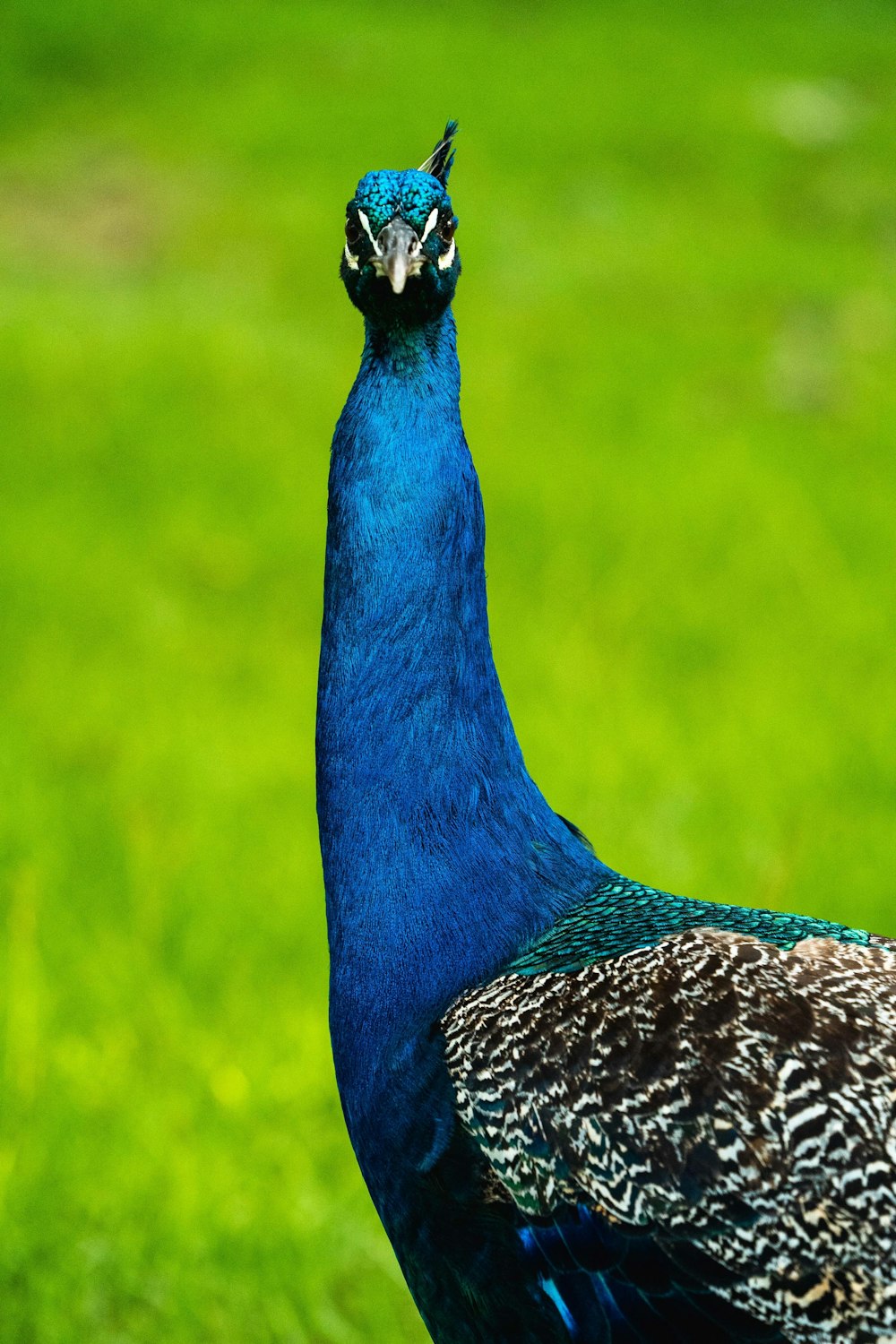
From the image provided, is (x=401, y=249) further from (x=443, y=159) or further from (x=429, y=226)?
(x=443, y=159)

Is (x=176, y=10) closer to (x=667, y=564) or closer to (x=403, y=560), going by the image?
(x=667, y=564)

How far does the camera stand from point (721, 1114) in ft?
6.98

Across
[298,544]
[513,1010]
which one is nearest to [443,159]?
[513,1010]

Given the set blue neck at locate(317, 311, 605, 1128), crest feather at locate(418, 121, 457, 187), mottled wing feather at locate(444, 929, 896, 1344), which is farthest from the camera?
crest feather at locate(418, 121, 457, 187)

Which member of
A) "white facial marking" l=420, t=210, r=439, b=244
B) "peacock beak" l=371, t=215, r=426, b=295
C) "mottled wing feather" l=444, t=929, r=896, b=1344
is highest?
"white facial marking" l=420, t=210, r=439, b=244

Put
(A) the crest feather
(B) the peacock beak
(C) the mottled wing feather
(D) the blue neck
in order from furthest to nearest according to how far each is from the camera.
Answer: (A) the crest feather
(D) the blue neck
(B) the peacock beak
(C) the mottled wing feather

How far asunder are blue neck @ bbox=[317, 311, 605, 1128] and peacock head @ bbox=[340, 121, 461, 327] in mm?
55

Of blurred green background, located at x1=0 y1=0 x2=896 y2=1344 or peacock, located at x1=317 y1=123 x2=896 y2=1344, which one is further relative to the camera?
blurred green background, located at x1=0 y1=0 x2=896 y2=1344

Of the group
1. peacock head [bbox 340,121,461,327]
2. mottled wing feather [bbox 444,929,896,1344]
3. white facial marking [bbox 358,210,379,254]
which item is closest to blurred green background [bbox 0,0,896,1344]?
mottled wing feather [bbox 444,929,896,1344]

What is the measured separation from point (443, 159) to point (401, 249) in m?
0.58

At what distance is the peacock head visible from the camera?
2.47m

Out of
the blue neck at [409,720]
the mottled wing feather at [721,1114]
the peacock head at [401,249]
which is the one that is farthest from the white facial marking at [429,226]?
the mottled wing feather at [721,1114]

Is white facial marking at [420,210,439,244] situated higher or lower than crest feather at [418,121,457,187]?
lower

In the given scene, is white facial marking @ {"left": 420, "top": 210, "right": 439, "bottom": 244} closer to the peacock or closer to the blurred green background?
the peacock
